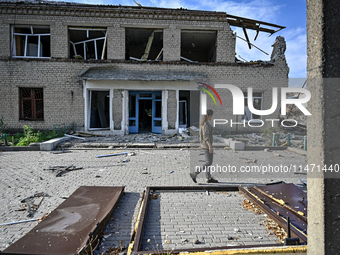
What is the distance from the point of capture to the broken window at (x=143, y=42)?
14.9 meters

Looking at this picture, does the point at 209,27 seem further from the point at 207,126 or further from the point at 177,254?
the point at 177,254

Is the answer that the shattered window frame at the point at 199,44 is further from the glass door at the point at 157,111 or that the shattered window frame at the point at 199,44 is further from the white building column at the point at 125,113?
the white building column at the point at 125,113

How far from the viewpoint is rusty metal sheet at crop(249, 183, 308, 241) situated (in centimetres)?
346

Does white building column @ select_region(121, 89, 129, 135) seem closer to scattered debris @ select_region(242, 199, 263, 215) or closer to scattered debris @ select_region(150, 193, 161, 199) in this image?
scattered debris @ select_region(150, 193, 161, 199)

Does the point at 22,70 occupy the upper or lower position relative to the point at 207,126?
upper

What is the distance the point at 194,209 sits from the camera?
4215 mm

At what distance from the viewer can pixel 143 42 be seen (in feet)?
58.1

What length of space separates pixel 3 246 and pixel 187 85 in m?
12.4

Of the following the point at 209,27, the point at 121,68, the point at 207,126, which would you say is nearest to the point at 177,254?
the point at 207,126

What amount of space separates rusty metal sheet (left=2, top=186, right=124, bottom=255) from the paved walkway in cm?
23

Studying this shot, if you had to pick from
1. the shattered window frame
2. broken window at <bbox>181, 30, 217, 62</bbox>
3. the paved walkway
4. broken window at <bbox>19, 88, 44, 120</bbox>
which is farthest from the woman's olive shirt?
broken window at <bbox>19, 88, 44, 120</bbox>

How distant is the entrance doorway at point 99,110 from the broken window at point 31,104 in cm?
Result: 317

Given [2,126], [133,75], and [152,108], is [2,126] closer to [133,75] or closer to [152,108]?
[133,75]

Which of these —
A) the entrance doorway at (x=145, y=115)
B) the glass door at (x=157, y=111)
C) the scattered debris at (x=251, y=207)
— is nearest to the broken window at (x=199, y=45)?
the glass door at (x=157, y=111)
